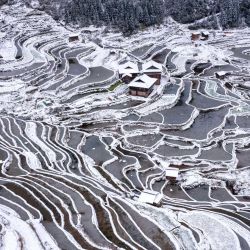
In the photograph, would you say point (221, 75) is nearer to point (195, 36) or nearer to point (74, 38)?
point (195, 36)

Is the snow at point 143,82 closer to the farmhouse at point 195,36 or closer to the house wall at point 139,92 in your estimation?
the house wall at point 139,92

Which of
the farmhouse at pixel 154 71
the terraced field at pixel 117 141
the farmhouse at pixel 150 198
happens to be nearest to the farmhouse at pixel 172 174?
the terraced field at pixel 117 141

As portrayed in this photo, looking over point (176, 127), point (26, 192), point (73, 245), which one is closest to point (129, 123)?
point (176, 127)

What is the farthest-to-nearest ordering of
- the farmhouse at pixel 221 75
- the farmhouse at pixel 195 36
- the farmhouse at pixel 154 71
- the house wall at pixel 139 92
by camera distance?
the farmhouse at pixel 195 36 → the farmhouse at pixel 221 75 → the farmhouse at pixel 154 71 → the house wall at pixel 139 92

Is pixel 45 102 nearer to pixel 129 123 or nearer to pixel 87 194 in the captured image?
pixel 129 123

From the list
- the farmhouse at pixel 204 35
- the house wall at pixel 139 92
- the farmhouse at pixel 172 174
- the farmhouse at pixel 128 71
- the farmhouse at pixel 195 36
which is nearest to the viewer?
the farmhouse at pixel 172 174

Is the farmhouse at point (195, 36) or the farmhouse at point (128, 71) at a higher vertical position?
the farmhouse at point (195, 36)
